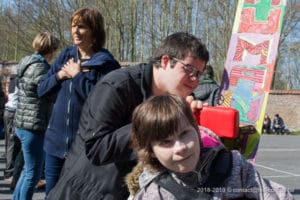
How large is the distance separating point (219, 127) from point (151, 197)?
40cm

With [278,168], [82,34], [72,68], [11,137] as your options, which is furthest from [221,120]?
[278,168]

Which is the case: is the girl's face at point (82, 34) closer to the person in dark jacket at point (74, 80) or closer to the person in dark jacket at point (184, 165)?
the person in dark jacket at point (74, 80)

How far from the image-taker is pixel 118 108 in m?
2.13

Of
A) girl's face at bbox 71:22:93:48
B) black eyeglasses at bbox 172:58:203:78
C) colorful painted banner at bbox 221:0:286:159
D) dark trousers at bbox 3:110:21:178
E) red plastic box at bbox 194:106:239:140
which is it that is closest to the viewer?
red plastic box at bbox 194:106:239:140

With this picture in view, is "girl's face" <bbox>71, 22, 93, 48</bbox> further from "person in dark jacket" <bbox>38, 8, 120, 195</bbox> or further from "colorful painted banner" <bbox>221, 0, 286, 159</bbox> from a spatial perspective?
"colorful painted banner" <bbox>221, 0, 286, 159</bbox>

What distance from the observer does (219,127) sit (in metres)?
2.03

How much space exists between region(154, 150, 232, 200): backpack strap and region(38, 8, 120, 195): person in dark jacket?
1338 mm

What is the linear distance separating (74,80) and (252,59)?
1.08 m

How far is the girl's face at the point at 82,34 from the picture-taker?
3.23 m

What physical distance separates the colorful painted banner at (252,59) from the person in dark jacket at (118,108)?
517mm

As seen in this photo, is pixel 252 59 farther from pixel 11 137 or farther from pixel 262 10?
pixel 11 137

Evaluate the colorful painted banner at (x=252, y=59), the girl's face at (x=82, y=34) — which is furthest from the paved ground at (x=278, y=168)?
the girl's face at (x=82, y=34)

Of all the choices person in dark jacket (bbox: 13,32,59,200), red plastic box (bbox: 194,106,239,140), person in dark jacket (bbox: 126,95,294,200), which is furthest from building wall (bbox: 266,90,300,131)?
person in dark jacket (bbox: 126,95,294,200)

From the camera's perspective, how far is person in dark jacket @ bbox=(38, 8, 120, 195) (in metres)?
3.08
